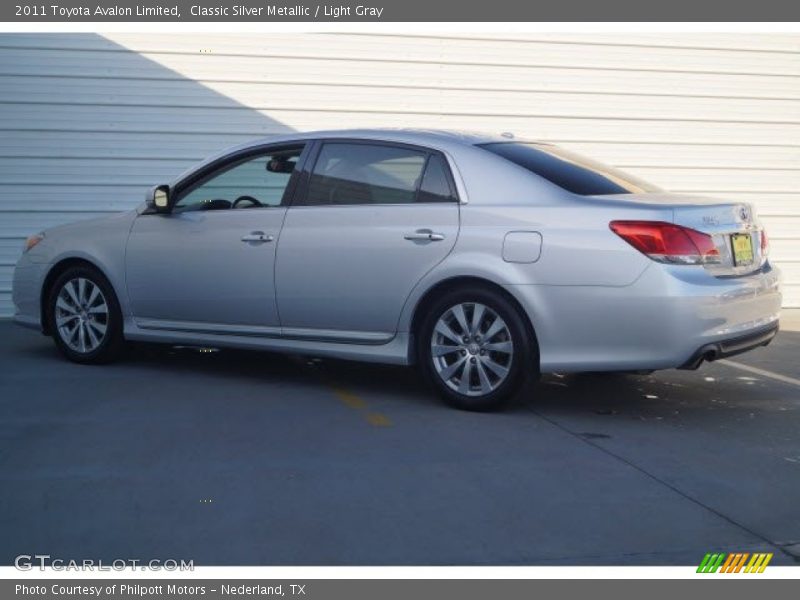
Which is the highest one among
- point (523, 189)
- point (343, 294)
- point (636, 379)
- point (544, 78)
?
point (544, 78)

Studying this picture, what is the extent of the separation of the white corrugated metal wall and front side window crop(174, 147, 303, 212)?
3.09 metres

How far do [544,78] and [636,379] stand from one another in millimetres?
4295

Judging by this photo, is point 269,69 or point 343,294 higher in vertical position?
point 269,69

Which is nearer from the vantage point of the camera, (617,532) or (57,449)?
(617,532)

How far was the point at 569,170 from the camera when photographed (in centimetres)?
680

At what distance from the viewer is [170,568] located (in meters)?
4.05

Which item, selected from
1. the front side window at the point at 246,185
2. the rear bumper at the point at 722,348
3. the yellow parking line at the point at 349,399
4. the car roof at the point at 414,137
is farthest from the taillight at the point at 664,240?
the front side window at the point at 246,185

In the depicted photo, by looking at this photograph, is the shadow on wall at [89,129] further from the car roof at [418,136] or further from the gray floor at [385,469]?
the car roof at [418,136]

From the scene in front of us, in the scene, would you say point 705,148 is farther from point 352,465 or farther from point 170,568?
point 170,568

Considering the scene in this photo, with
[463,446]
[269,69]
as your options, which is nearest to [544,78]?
[269,69]

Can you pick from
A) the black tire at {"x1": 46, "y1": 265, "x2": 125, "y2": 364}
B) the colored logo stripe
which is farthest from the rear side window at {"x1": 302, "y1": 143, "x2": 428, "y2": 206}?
the colored logo stripe

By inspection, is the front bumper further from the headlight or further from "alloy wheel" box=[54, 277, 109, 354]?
"alloy wheel" box=[54, 277, 109, 354]
